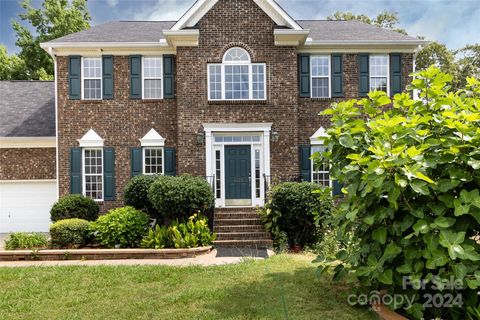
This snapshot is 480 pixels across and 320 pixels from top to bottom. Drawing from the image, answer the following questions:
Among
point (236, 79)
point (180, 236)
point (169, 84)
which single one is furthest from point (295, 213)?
point (169, 84)

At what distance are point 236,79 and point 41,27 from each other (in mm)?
20707

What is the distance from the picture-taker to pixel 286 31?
13.0 meters

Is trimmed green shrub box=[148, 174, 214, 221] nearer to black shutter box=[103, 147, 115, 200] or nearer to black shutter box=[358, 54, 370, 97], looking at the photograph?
black shutter box=[103, 147, 115, 200]

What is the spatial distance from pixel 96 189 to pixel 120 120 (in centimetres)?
267

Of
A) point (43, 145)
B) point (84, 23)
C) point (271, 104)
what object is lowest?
point (43, 145)

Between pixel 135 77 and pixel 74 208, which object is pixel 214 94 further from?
pixel 74 208

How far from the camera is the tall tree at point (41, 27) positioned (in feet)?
87.7

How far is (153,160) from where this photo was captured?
14.1 metres

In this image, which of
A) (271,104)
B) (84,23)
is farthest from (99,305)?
(84,23)

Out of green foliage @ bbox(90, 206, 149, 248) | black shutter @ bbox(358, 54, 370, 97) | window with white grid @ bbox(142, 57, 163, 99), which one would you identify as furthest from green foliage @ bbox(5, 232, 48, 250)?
black shutter @ bbox(358, 54, 370, 97)

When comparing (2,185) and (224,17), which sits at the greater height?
(224,17)

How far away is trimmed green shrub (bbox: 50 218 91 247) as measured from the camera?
9938mm

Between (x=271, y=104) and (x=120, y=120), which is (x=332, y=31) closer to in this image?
(x=271, y=104)

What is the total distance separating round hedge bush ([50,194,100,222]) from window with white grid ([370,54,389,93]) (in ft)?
35.7
